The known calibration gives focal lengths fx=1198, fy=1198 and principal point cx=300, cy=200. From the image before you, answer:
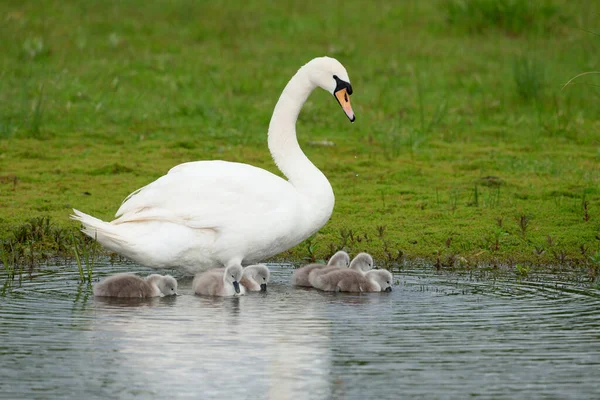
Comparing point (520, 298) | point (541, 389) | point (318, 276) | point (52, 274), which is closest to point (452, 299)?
point (520, 298)

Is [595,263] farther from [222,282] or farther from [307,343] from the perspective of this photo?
[307,343]

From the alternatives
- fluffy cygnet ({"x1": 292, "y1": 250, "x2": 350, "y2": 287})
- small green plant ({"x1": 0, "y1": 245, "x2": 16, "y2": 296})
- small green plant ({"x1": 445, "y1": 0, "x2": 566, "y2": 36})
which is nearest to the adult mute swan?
fluffy cygnet ({"x1": 292, "y1": 250, "x2": 350, "y2": 287})

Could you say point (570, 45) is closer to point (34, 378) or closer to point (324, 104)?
point (324, 104)

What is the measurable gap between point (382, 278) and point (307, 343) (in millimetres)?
1786

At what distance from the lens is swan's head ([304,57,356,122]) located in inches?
377

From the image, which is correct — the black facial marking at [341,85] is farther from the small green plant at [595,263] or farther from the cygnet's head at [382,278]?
the small green plant at [595,263]

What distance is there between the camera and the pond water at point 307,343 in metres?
5.99

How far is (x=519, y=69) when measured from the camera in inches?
645

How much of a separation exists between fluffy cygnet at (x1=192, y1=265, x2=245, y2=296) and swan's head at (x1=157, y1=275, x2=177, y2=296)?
0.19 m

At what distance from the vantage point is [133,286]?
836 cm

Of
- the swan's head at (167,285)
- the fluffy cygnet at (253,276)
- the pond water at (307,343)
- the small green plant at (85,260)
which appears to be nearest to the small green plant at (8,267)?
the pond water at (307,343)

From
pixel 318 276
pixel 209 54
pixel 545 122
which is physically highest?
pixel 209 54

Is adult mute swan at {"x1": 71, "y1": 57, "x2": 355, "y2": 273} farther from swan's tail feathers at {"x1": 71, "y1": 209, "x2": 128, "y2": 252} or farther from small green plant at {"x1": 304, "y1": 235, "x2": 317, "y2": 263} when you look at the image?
small green plant at {"x1": 304, "y1": 235, "x2": 317, "y2": 263}

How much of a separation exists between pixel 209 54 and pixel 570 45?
5.94m
